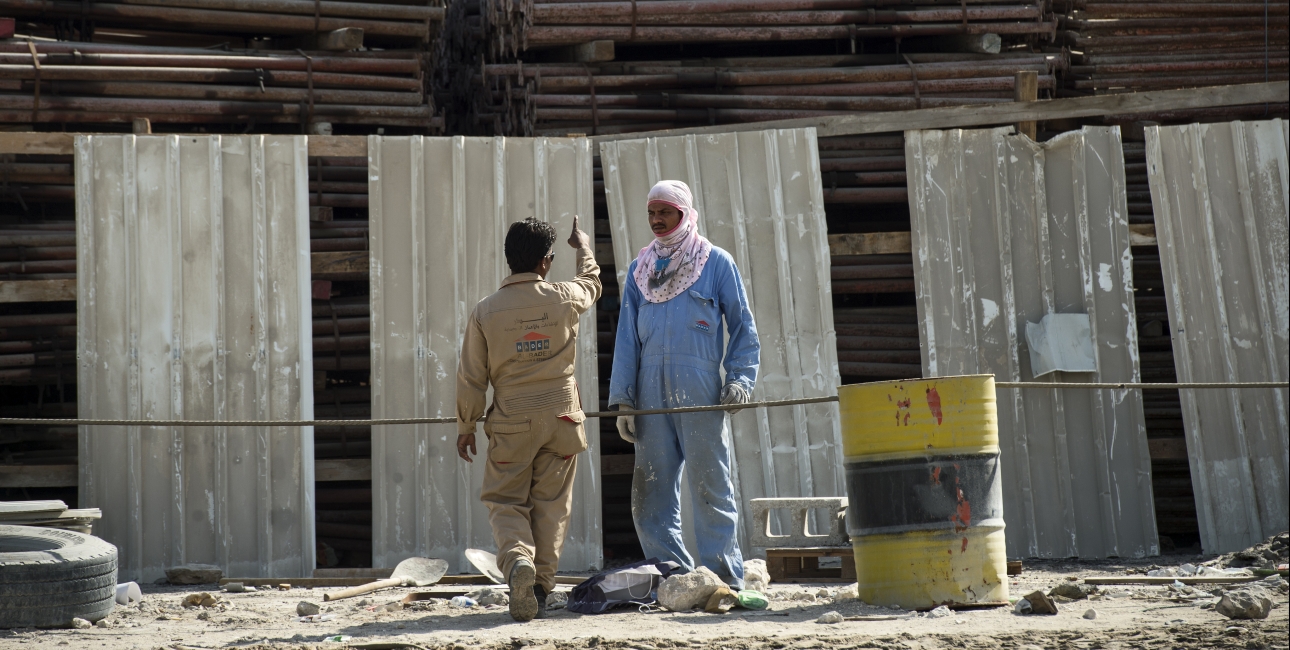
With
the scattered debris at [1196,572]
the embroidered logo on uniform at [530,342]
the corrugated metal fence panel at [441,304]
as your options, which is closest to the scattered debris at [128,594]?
the corrugated metal fence panel at [441,304]

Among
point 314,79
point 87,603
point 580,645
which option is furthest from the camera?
point 314,79

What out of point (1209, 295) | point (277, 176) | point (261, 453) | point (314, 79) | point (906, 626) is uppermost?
point (314, 79)

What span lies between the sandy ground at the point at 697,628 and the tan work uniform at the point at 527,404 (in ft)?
1.52

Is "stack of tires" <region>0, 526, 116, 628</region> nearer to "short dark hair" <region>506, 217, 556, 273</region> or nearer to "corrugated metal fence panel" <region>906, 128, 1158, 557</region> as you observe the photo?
"short dark hair" <region>506, 217, 556, 273</region>

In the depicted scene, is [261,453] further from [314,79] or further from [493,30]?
[493,30]

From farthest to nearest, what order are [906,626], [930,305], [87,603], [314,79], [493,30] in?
[493,30], [314,79], [930,305], [87,603], [906,626]

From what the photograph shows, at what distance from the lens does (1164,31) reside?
9.61m

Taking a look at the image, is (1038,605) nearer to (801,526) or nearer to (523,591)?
(801,526)


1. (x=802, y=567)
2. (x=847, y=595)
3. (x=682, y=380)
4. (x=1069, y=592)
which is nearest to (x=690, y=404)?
(x=682, y=380)

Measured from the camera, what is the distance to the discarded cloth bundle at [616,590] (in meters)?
5.27

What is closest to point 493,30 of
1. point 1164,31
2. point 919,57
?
point 919,57

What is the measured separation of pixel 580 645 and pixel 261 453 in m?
3.81

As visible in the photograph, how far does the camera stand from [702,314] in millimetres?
5707

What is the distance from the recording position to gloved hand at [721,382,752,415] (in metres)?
5.55
